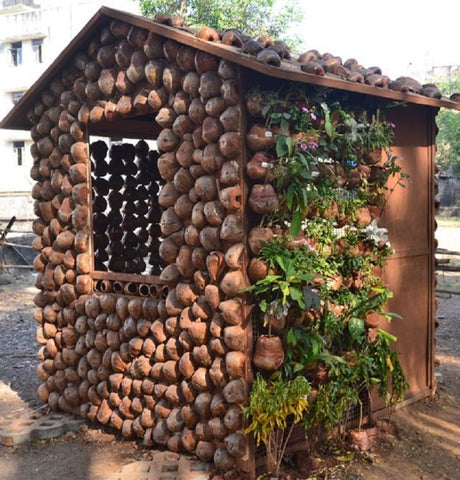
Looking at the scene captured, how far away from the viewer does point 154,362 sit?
5.93 meters

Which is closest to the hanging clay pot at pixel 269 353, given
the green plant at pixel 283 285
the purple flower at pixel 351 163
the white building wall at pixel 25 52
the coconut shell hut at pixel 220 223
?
the coconut shell hut at pixel 220 223

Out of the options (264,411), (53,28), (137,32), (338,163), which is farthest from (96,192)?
(53,28)

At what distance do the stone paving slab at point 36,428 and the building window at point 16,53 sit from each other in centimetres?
2826

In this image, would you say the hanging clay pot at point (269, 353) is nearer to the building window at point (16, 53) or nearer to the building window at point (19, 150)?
the building window at point (19, 150)

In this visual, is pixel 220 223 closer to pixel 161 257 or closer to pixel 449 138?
pixel 161 257

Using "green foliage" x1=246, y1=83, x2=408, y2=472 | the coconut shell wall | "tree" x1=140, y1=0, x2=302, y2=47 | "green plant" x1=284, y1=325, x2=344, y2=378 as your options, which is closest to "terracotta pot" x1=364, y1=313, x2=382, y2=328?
"green foliage" x1=246, y1=83, x2=408, y2=472

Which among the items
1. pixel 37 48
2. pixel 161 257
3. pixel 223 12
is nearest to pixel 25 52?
pixel 37 48

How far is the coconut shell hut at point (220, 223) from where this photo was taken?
5094mm

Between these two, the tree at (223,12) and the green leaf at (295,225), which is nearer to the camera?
the green leaf at (295,225)

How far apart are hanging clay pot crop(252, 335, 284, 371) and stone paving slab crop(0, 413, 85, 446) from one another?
8.40 ft

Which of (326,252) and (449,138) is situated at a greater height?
(449,138)

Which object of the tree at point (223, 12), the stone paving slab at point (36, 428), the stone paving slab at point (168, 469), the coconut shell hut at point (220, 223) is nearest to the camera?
the coconut shell hut at point (220, 223)

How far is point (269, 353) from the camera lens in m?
5.02

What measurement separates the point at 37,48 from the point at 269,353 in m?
29.8
